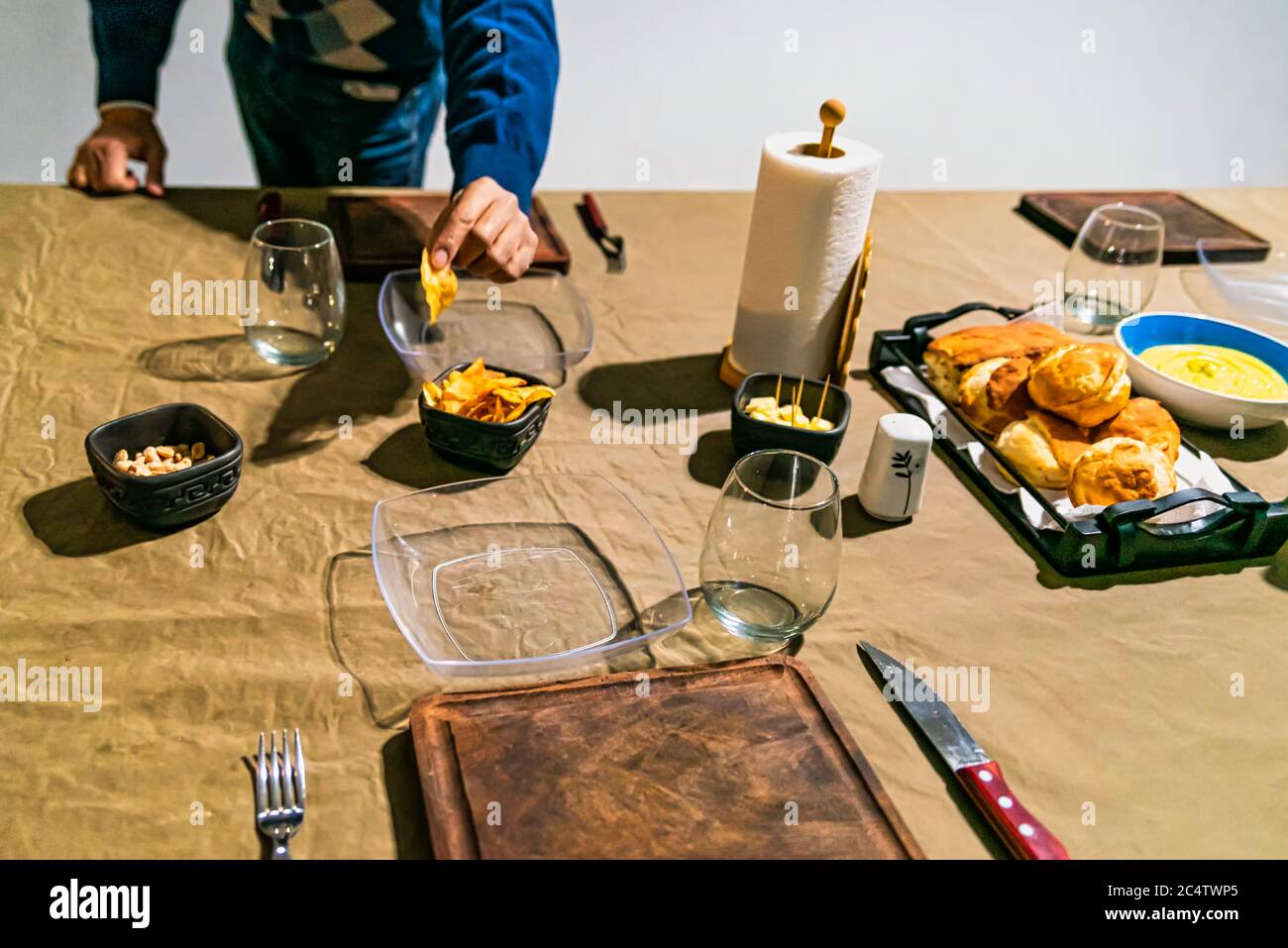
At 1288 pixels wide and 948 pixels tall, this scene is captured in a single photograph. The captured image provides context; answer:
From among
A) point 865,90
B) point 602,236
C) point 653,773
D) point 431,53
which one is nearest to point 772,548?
point 653,773

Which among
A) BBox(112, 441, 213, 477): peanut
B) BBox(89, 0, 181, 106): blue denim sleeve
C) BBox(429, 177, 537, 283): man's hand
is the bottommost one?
BBox(112, 441, 213, 477): peanut

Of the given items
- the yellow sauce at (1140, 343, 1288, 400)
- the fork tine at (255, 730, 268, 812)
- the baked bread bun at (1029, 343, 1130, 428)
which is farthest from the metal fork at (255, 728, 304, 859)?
the yellow sauce at (1140, 343, 1288, 400)

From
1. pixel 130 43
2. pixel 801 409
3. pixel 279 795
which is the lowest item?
pixel 279 795

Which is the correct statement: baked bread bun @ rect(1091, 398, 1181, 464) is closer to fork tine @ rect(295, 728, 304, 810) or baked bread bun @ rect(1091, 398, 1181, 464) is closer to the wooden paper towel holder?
the wooden paper towel holder

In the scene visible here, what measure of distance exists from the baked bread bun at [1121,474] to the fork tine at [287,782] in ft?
2.53

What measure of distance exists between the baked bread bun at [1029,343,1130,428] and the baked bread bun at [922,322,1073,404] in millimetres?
82

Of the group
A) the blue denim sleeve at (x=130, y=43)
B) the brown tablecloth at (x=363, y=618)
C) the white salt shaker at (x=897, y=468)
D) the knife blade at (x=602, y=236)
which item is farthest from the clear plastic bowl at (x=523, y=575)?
the blue denim sleeve at (x=130, y=43)

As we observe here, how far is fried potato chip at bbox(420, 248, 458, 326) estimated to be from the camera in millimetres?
1201

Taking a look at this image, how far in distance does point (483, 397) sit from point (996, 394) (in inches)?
21.9

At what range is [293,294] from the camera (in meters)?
1.24

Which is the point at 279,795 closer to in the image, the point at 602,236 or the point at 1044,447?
the point at 1044,447
